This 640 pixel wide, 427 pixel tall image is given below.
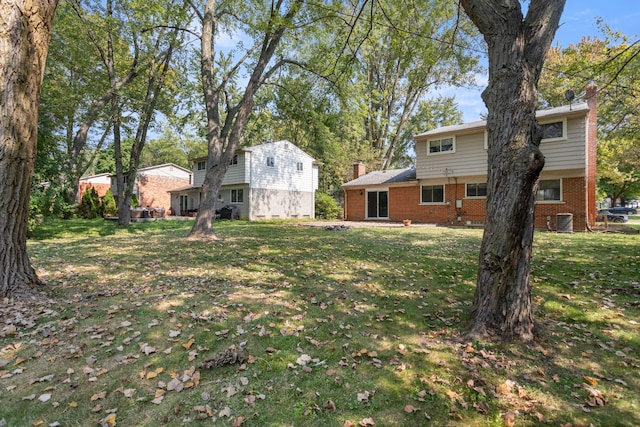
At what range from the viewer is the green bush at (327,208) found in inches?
1120

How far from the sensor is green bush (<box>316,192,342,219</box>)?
2844cm

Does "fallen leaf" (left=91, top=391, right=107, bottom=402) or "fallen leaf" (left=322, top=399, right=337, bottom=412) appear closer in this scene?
"fallen leaf" (left=322, top=399, right=337, bottom=412)

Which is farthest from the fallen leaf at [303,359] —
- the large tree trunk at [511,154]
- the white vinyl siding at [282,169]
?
the white vinyl siding at [282,169]

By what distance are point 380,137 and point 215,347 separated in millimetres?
33006

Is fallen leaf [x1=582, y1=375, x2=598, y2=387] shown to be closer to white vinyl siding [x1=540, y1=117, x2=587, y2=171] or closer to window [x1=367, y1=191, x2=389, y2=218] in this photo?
white vinyl siding [x1=540, y1=117, x2=587, y2=171]

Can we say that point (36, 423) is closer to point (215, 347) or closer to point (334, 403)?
point (215, 347)

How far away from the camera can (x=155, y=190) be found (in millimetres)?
34156

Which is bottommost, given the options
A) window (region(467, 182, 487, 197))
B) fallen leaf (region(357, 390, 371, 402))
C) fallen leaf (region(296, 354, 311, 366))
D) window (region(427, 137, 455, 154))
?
fallen leaf (region(357, 390, 371, 402))

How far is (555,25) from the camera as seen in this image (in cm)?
368

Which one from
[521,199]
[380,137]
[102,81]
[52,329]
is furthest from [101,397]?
[380,137]

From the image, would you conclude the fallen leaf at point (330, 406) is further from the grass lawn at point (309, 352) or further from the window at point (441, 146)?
the window at point (441, 146)

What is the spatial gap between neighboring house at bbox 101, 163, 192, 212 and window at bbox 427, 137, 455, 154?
26.1m

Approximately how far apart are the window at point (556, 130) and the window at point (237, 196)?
64.5ft

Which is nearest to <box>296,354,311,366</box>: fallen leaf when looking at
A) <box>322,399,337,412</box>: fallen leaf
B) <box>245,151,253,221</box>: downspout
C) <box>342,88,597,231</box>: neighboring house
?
<box>322,399,337,412</box>: fallen leaf
